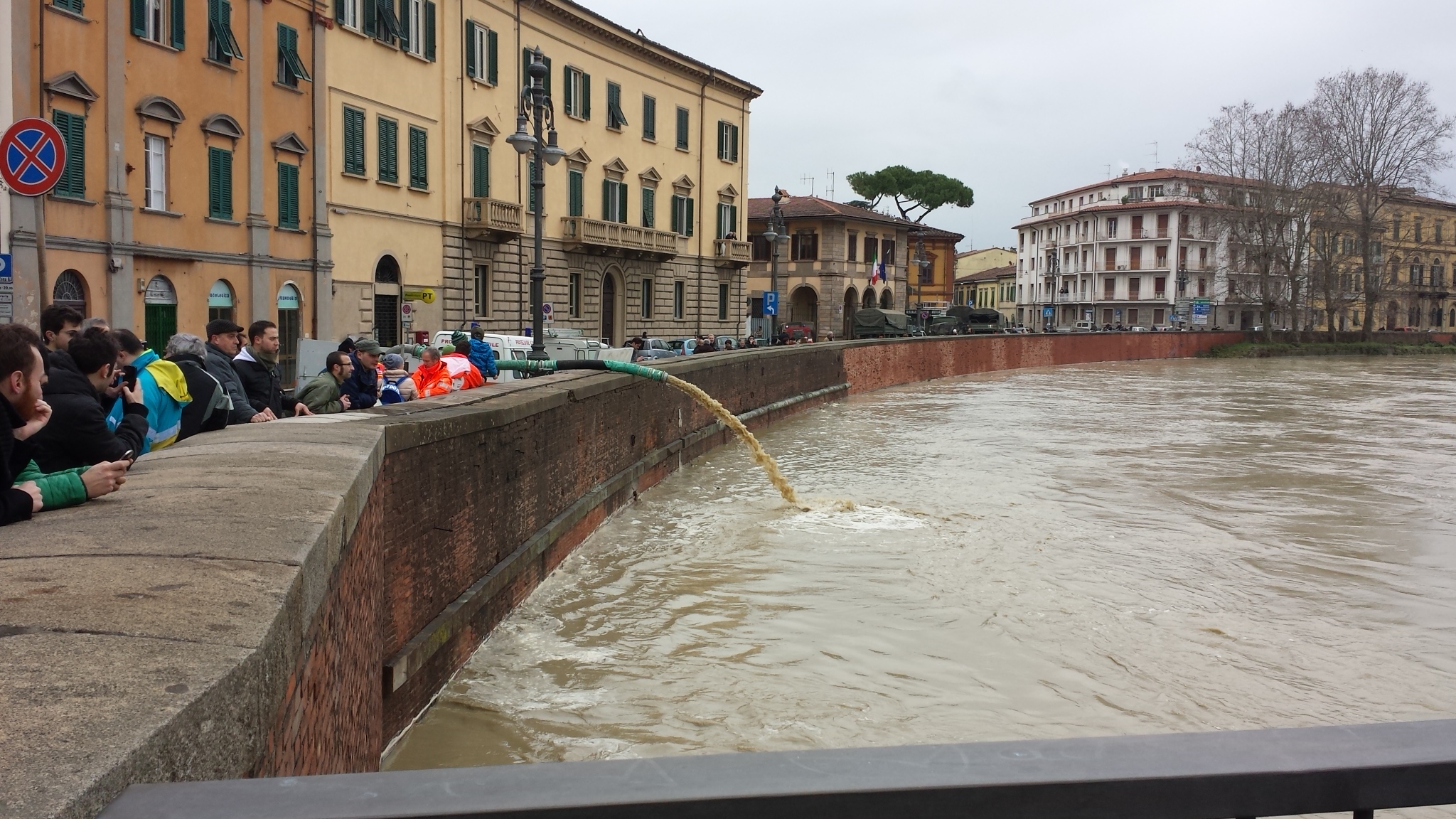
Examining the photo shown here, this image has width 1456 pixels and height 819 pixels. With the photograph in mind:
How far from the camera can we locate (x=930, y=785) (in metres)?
1.51

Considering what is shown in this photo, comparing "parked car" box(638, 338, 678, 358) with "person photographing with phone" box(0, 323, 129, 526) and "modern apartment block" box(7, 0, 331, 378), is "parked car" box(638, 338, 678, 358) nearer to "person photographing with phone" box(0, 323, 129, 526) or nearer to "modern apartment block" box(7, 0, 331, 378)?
"modern apartment block" box(7, 0, 331, 378)

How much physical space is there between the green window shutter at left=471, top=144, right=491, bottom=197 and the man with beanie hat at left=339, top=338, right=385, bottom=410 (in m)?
22.6

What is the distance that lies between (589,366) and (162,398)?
25.6 ft

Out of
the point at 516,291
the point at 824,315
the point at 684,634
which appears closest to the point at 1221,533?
the point at 684,634

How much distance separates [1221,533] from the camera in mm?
11648

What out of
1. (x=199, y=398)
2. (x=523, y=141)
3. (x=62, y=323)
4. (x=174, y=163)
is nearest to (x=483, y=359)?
(x=523, y=141)

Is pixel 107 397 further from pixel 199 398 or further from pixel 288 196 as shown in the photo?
pixel 288 196

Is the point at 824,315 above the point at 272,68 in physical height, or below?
below

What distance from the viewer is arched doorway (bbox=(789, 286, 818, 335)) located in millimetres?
63625

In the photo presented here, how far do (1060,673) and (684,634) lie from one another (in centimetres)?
243

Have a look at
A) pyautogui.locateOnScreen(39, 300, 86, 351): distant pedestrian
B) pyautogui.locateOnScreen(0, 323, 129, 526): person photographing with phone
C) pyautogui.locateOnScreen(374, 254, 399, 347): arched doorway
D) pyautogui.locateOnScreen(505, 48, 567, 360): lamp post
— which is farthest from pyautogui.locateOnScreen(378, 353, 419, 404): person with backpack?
pyautogui.locateOnScreen(374, 254, 399, 347): arched doorway

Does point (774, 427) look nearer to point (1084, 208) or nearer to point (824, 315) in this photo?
point (824, 315)

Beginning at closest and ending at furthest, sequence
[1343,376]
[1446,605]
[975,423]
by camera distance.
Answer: [1446,605]
[975,423]
[1343,376]

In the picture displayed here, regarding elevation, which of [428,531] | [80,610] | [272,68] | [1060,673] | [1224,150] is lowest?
[1060,673]
